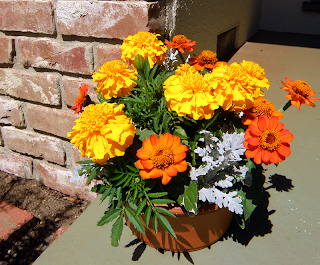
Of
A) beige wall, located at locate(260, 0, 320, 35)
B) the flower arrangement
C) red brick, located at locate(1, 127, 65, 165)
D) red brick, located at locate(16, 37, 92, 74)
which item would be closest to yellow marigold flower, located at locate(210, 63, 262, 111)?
the flower arrangement

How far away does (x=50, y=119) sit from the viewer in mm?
1328

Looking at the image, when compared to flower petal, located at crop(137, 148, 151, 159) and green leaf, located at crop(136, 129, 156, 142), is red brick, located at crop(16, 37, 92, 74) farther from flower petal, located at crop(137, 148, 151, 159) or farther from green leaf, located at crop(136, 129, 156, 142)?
flower petal, located at crop(137, 148, 151, 159)

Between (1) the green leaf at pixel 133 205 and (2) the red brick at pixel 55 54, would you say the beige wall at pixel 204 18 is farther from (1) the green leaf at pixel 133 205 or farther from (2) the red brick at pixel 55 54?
(1) the green leaf at pixel 133 205

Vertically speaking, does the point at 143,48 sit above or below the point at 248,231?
above

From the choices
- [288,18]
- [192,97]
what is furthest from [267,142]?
[288,18]

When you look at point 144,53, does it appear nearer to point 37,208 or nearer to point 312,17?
point 37,208

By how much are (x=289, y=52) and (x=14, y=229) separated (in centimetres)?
273

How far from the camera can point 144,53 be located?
0.83 metres

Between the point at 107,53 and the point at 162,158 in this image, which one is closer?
the point at 162,158

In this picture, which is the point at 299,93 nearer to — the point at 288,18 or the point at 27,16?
the point at 27,16

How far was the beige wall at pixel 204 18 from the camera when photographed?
112cm

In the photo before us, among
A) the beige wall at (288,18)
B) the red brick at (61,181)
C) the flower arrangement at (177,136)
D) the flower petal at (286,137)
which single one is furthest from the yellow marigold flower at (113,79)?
the beige wall at (288,18)

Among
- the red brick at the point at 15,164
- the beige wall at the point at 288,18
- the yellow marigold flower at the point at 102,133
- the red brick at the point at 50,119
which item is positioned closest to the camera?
the yellow marigold flower at the point at 102,133

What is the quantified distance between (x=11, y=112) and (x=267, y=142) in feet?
4.31
